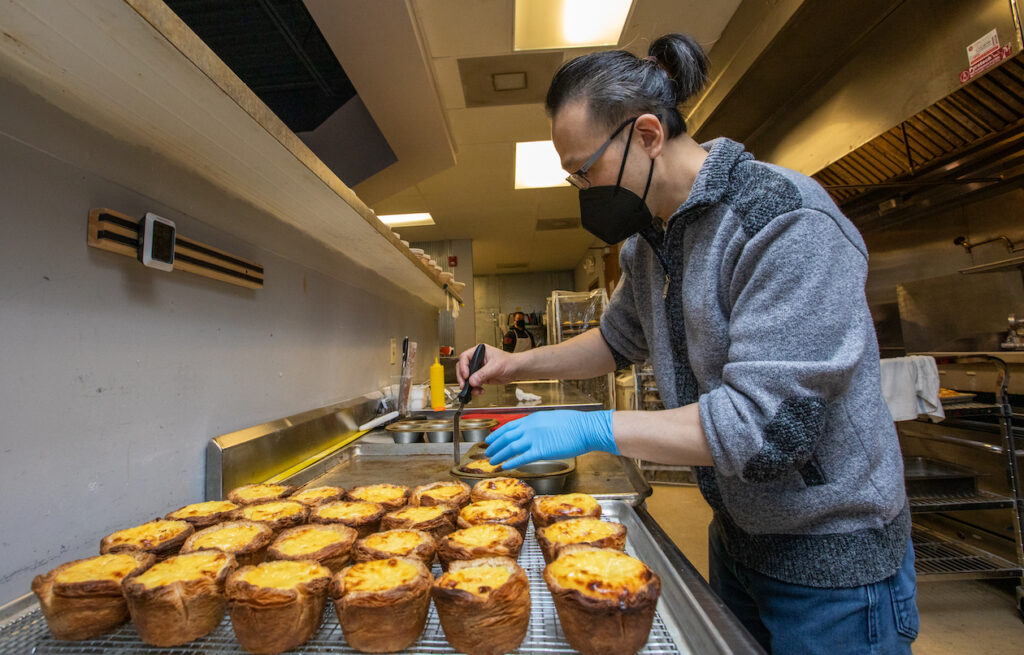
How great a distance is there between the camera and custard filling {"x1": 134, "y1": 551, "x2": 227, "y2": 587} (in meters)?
0.78

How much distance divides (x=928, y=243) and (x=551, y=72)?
129 inches

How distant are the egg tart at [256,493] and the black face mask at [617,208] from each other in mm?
1171

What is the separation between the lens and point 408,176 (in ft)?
14.3

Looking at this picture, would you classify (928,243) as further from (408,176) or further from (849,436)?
(408,176)

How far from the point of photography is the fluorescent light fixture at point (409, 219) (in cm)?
702

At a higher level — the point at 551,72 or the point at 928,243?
the point at 551,72

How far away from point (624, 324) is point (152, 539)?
1.34 meters

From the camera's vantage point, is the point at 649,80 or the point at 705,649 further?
the point at 649,80

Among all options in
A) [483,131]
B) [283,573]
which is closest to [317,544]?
[283,573]

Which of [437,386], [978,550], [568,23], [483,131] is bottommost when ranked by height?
[978,550]

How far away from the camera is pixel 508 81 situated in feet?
12.1

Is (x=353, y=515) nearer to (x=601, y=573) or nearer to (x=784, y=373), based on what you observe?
(x=601, y=573)

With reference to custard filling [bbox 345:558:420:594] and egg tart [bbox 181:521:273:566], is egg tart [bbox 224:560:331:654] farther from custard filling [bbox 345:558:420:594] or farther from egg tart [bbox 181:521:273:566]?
egg tart [bbox 181:521:273:566]

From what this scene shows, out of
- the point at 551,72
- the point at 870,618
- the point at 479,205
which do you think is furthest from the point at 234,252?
the point at 479,205
